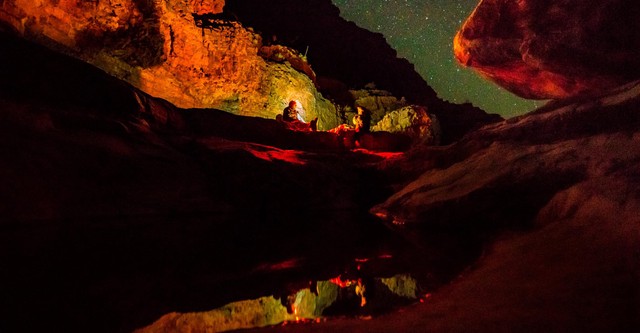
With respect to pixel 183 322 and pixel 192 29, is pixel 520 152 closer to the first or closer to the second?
pixel 183 322

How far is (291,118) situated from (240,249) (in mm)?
13256

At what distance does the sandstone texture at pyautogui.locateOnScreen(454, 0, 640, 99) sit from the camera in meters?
7.16

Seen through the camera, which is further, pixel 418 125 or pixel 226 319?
pixel 418 125

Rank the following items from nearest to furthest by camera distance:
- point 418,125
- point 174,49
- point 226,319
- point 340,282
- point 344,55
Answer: point 226,319, point 340,282, point 174,49, point 418,125, point 344,55

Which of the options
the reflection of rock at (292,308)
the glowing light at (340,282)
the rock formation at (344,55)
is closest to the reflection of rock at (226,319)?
the reflection of rock at (292,308)

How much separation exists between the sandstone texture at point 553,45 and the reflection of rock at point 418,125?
30.7 ft

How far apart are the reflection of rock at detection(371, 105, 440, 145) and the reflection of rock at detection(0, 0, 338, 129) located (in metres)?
5.57

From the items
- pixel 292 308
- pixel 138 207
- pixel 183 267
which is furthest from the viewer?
pixel 138 207

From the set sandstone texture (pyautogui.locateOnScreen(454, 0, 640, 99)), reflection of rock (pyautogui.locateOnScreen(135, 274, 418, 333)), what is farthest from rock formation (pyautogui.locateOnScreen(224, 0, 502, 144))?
reflection of rock (pyautogui.locateOnScreen(135, 274, 418, 333))

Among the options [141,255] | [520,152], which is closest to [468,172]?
[520,152]

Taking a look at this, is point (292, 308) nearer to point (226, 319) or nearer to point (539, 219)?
point (226, 319)

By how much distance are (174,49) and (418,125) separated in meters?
13.8

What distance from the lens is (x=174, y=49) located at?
16016mm

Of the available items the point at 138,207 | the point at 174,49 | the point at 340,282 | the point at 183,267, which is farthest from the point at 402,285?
the point at 174,49
